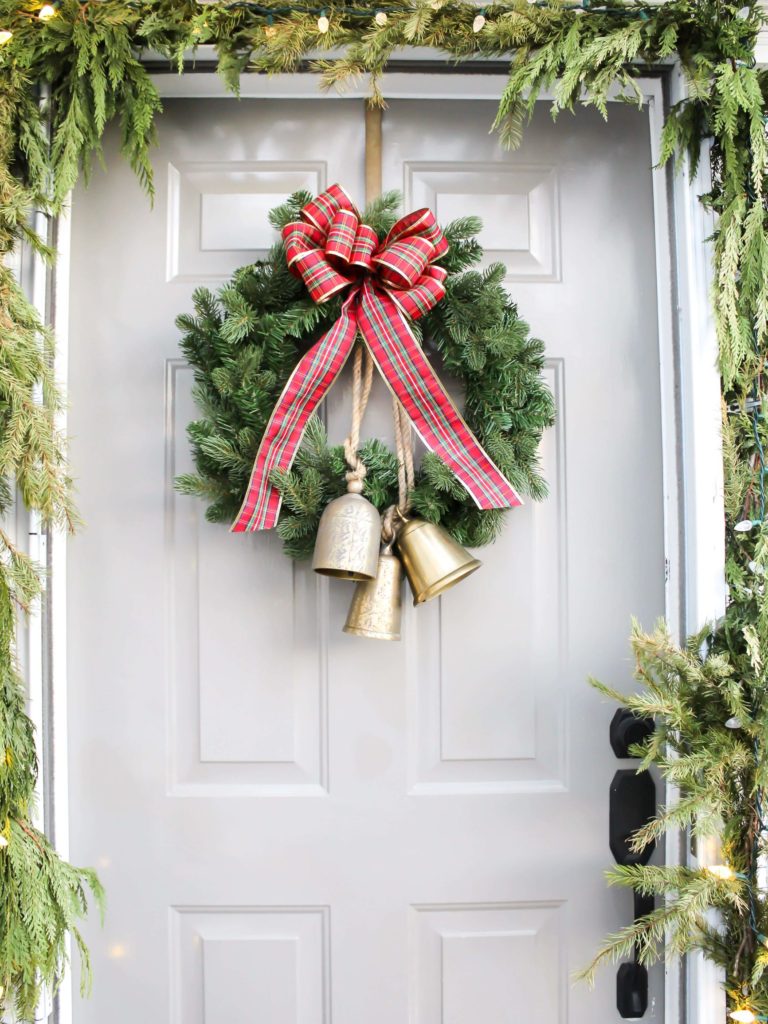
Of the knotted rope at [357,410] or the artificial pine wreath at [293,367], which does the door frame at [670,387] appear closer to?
the artificial pine wreath at [293,367]

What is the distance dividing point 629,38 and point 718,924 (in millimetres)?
1317

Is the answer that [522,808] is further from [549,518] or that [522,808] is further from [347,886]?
[549,518]

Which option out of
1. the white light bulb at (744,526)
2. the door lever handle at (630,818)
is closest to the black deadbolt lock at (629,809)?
the door lever handle at (630,818)

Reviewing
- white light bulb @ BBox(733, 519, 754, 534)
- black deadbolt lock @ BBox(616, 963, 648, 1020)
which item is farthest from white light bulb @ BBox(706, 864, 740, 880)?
white light bulb @ BBox(733, 519, 754, 534)

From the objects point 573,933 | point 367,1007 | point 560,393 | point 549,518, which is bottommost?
point 367,1007

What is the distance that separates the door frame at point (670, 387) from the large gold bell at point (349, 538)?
1.46ft

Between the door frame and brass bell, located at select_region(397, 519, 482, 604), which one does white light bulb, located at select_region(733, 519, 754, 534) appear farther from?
brass bell, located at select_region(397, 519, 482, 604)

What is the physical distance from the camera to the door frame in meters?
1.21

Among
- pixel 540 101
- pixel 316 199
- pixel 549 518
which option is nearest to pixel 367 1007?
pixel 549 518

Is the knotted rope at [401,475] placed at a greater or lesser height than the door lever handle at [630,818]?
greater

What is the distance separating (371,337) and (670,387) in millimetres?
494

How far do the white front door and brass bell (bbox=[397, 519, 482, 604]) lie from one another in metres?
0.14

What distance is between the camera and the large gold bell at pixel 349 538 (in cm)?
111

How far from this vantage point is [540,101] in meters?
1.28
